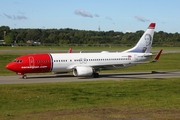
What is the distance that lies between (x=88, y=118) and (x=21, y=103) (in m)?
6.81

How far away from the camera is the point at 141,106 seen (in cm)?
1998

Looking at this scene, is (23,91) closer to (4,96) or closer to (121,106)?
(4,96)

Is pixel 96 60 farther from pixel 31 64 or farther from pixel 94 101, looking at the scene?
pixel 94 101

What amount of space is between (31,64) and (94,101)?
1667 cm

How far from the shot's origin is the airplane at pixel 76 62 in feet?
124

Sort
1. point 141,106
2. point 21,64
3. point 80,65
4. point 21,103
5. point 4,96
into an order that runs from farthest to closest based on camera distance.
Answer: point 80,65 → point 21,64 → point 4,96 → point 21,103 → point 141,106

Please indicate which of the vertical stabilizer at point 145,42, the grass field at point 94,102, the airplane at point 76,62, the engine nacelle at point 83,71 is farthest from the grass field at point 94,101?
the vertical stabilizer at point 145,42

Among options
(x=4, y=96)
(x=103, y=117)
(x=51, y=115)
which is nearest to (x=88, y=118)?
(x=103, y=117)

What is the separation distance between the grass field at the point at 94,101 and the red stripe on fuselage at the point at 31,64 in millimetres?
9285

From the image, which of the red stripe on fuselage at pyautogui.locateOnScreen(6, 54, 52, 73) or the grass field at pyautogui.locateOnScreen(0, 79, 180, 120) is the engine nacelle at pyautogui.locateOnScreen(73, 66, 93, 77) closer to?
the red stripe on fuselage at pyautogui.locateOnScreen(6, 54, 52, 73)

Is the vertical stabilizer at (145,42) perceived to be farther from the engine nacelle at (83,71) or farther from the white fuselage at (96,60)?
the engine nacelle at (83,71)

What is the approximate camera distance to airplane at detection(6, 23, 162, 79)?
3778cm

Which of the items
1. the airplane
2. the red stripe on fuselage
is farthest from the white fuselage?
the red stripe on fuselage

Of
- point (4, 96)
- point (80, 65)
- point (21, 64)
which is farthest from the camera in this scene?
point (80, 65)
